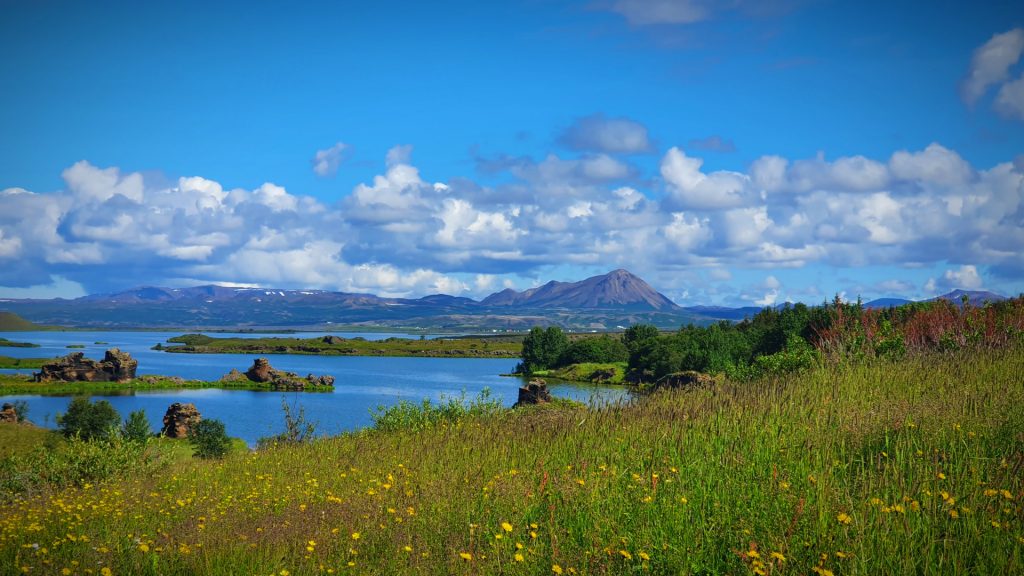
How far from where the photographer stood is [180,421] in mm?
72500

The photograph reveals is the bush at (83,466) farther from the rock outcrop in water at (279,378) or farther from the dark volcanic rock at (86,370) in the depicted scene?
the dark volcanic rock at (86,370)

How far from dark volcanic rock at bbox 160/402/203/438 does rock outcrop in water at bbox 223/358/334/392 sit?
2570 inches

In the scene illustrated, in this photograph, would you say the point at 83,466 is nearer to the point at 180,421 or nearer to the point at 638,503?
the point at 638,503

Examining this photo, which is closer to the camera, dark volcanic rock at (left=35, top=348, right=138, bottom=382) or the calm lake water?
the calm lake water

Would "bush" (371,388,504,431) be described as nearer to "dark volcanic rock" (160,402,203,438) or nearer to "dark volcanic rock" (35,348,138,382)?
"dark volcanic rock" (160,402,203,438)

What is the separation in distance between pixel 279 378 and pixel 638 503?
153 m

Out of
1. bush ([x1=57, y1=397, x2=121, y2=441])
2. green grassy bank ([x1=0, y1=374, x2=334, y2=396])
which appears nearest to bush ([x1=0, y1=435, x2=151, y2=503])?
bush ([x1=57, y1=397, x2=121, y2=441])

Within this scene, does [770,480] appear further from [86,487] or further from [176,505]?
[86,487]

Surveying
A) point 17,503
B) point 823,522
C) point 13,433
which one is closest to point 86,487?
point 17,503

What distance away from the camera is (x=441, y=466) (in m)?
10.8

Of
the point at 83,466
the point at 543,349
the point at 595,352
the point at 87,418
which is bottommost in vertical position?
the point at 595,352

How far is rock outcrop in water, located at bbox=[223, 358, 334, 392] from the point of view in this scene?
141375 millimetres

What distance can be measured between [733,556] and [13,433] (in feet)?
186

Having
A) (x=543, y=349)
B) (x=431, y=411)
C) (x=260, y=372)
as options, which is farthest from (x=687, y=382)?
(x=543, y=349)
